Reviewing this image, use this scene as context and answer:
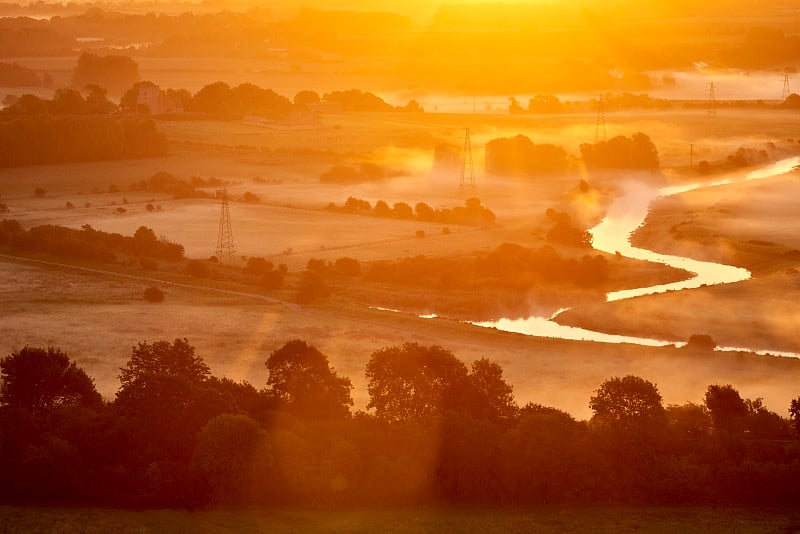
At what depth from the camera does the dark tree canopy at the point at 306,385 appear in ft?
61.8

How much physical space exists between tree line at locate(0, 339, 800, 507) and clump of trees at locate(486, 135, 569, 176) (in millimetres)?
29899

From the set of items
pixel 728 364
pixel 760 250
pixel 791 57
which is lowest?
pixel 728 364

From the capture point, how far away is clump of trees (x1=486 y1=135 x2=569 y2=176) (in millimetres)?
48594

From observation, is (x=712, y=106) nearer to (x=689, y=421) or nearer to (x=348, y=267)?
(x=348, y=267)

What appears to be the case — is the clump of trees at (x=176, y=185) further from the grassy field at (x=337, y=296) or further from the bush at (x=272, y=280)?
the bush at (x=272, y=280)

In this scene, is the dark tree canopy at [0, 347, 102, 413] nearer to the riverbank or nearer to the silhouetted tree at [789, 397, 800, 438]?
the silhouetted tree at [789, 397, 800, 438]

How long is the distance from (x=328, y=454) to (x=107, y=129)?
36973mm

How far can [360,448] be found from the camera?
17.1 m

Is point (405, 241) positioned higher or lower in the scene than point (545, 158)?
lower

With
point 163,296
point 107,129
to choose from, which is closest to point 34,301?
point 163,296

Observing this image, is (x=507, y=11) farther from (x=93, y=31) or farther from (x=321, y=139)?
(x=321, y=139)

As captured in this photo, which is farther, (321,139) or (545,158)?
(321,139)

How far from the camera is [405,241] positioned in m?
35.2

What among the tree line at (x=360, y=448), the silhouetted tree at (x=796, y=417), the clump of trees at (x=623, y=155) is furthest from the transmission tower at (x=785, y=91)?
the tree line at (x=360, y=448)
